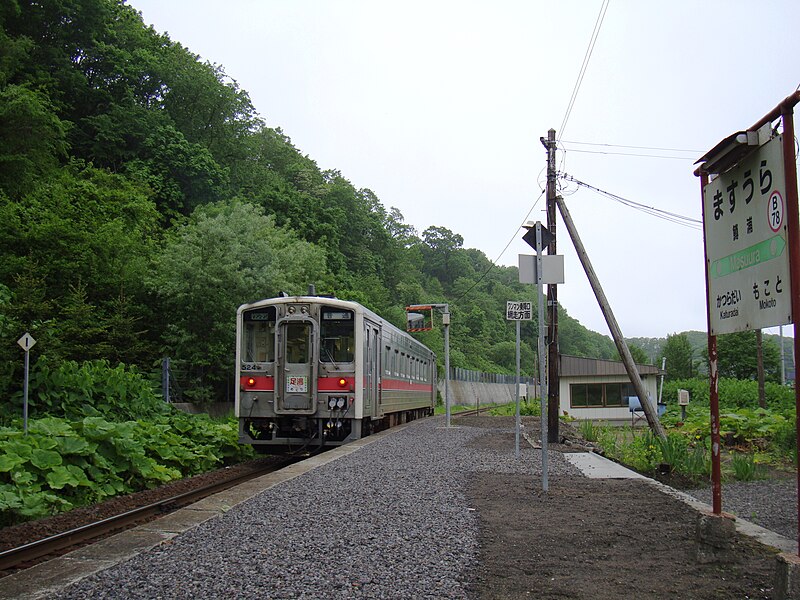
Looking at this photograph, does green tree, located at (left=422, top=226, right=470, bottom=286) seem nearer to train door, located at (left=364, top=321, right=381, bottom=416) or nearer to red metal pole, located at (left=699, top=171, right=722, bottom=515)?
train door, located at (left=364, top=321, right=381, bottom=416)

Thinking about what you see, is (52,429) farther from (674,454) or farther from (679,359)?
(679,359)

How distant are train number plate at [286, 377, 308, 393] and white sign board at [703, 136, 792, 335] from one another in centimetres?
906

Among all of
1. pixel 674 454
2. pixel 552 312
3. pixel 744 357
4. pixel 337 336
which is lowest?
pixel 674 454

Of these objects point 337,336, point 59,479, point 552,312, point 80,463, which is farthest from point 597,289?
point 59,479

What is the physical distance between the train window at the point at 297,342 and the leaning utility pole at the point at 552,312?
5.02 metres

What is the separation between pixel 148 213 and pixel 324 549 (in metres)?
25.4

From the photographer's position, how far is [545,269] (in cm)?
802

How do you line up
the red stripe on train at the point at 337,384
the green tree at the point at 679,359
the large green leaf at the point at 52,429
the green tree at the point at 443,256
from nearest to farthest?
the large green leaf at the point at 52,429 < the red stripe on train at the point at 337,384 < the green tree at the point at 679,359 < the green tree at the point at 443,256

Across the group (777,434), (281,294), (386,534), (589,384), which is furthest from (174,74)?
(386,534)

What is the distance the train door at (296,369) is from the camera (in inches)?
502

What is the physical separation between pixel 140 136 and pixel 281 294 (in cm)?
2784

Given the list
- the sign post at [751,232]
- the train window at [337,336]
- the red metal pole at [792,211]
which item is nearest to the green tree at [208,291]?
the train window at [337,336]

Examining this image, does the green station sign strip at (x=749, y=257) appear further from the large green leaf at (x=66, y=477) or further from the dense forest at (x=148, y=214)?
the dense forest at (x=148, y=214)

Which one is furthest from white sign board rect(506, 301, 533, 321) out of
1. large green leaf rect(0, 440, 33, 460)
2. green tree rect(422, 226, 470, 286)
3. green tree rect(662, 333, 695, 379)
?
green tree rect(422, 226, 470, 286)
